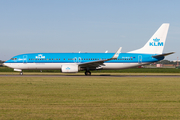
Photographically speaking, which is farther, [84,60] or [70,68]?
[84,60]

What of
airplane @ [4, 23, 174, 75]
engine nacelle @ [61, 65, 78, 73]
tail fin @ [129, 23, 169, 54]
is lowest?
engine nacelle @ [61, 65, 78, 73]

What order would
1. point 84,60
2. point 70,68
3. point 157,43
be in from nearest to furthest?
point 70,68 → point 84,60 → point 157,43

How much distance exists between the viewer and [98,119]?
27.9 feet

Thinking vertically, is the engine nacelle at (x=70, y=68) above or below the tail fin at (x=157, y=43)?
below

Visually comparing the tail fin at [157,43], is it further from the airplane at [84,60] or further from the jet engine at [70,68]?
the jet engine at [70,68]

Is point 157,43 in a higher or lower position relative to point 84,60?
higher

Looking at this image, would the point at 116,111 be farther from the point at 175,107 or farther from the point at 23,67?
the point at 23,67

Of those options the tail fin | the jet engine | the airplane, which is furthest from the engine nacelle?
the tail fin

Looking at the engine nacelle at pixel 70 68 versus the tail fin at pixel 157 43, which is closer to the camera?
the engine nacelle at pixel 70 68

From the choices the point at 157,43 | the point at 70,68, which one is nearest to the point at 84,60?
the point at 70,68

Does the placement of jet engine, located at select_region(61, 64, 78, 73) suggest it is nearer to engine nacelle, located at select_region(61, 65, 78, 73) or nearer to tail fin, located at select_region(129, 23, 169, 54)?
engine nacelle, located at select_region(61, 65, 78, 73)

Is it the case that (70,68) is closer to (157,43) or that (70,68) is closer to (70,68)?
(70,68)

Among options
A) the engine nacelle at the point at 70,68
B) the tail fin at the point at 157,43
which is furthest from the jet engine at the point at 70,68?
the tail fin at the point at 157,43

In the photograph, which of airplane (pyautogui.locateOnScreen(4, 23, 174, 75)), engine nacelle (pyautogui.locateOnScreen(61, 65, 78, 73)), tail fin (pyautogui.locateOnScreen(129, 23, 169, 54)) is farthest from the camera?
tail fin (pyautogui.locateOnScreen(129, 23, 169, 54))
